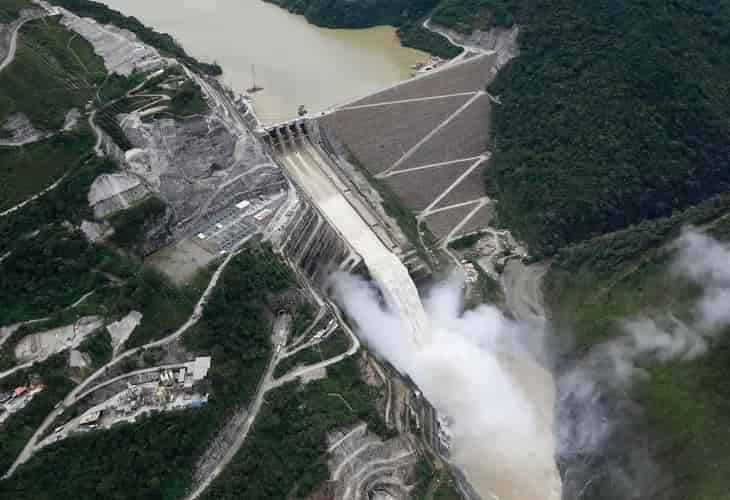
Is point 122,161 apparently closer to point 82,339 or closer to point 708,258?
point 82,339

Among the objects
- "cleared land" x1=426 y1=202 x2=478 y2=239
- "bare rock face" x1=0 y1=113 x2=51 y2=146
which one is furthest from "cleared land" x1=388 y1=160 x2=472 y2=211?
"bare rock face" x1=0 y1=113 x2=51 y2=146

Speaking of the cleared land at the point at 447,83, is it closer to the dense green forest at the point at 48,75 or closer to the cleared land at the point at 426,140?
the cleared land at the point at 426,140

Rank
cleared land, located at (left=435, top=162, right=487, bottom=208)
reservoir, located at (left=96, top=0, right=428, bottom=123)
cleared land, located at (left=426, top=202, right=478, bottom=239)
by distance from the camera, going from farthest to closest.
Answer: reservoir, located at (left=96, top=0, right=428, bottom=123), cleared land, located at (left=435, top=162, right=487, bottom=208), cleared land, located at (left=426, top=202, right=478, bottom=239)

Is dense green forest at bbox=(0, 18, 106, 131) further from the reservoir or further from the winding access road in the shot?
the winding access road

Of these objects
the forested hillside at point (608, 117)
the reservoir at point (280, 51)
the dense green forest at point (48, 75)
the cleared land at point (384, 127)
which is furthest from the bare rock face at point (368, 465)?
the reservoir at point (280, 51)

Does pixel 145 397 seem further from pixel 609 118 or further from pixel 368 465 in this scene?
pixel 609 118

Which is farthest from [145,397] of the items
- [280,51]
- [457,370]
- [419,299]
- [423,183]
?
[280,51]
